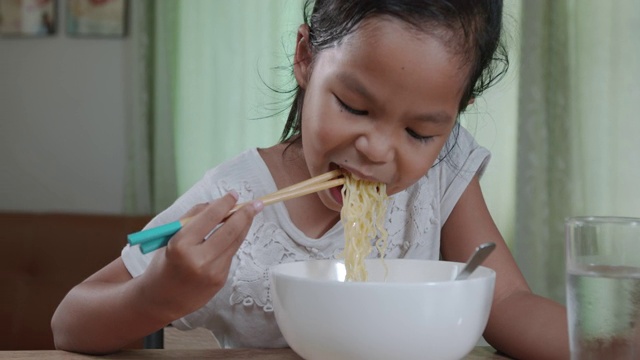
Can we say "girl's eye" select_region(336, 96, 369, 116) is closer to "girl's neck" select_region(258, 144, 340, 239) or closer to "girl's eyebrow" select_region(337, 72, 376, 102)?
"girl's eyebrow" select_region(337, 72, 376, 102)

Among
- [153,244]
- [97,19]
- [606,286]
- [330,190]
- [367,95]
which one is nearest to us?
[606,286]

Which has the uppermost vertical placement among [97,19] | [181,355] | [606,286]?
[97,19]

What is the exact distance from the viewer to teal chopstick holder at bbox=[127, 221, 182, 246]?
0.71m

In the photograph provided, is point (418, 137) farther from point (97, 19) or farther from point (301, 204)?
point (97, 19)

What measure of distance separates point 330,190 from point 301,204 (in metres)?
0.25

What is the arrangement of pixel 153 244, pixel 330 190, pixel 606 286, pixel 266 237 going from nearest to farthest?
pixel 606 286 → pixel 153 244 → pixel 330 190 → pixel 266 237

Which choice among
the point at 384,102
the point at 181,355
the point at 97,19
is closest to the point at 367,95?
the point at 384,102

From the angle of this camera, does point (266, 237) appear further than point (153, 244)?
Yes

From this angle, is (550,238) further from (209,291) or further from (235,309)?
(209,291)

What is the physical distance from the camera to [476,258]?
796mm

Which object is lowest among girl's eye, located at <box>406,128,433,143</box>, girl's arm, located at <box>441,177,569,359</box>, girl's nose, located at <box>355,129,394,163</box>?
girl's arm, located at <box>441,177,569,359</box>

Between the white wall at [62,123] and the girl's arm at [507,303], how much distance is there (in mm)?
2290

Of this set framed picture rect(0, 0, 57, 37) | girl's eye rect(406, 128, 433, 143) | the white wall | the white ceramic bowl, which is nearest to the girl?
girl's eye rect(406, 128, 433, 143)

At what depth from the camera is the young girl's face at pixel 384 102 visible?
0.86 m
